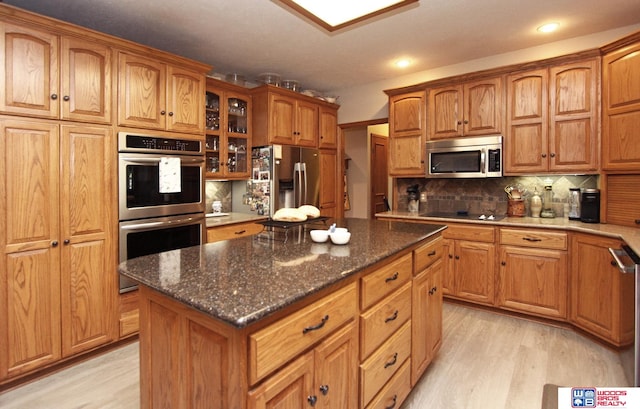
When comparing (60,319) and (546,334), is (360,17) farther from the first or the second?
(546,334)

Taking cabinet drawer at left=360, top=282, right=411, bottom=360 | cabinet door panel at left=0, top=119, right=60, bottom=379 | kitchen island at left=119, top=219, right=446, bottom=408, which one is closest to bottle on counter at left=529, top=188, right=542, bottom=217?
kitchen island at left=119, top=219, right=446, bottom=408

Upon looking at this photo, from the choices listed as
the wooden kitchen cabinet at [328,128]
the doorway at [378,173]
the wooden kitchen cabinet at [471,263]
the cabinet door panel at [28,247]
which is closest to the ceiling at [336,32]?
the wooden kitchen cabinet at [328,128]

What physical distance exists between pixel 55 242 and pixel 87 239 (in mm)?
188

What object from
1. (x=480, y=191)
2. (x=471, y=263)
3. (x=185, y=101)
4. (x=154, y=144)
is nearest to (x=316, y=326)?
(x=154, y=144)

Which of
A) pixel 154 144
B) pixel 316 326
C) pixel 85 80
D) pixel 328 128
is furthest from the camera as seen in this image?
pixel 328 128

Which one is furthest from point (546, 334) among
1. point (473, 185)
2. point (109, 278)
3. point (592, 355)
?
point (109, 278)

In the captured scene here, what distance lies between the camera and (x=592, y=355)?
8.02 feet

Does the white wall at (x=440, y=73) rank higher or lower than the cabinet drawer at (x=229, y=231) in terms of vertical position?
higher

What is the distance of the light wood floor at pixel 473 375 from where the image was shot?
1.97 metres

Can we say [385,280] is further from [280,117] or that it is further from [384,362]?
[280,117]

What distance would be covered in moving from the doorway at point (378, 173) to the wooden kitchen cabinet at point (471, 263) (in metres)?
2.62

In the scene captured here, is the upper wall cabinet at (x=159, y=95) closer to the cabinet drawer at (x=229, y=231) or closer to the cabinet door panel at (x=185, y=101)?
the cabinet door panel at (x=185, y=101)

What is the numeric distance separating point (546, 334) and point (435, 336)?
1.23 metres

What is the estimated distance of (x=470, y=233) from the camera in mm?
A: 3279
